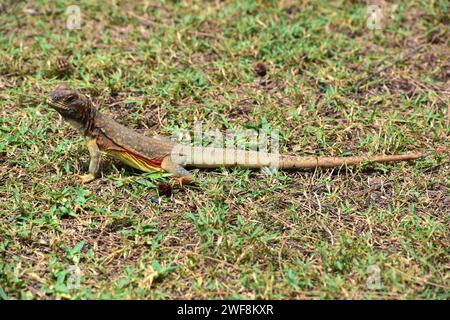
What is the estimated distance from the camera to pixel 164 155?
5621 mm

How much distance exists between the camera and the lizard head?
5383mm

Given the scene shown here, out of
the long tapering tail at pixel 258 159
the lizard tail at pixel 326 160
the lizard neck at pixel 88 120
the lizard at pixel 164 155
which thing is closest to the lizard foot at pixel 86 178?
the lizard at pixel 164 155

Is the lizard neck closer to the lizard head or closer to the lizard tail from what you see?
the lizard head

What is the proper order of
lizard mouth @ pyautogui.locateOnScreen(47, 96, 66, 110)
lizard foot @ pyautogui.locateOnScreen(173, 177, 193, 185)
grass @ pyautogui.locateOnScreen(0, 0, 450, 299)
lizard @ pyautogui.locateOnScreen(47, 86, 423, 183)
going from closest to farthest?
grass @ pyautogui.locateOnScreen(0, 0, 450, 299) < lizard mouth @ pyautogui.locateOnScreen(47, 96, 66, 110) < lizard foot @ pyautogui.locateOnScreen(173, 177, 193, 185) < lizard @ pyautogui.locateOnScreen(47, 86, 423, 183)

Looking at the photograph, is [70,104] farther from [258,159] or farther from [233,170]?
[258,159]

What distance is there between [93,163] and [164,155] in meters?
0.63

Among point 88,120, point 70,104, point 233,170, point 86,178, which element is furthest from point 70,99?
point 233,170

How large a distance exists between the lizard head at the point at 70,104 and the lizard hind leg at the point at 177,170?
32.0 inches

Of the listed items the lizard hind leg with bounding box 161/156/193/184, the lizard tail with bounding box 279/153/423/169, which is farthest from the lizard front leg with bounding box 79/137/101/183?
the lizard tail with bounding box 279/153/423/169

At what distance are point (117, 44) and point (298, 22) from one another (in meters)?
2.20

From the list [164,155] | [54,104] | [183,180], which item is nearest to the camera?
[54,104]

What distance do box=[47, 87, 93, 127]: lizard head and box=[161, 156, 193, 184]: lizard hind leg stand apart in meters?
0.81

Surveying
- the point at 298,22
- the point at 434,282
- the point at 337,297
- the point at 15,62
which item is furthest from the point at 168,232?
the point at 298,22
